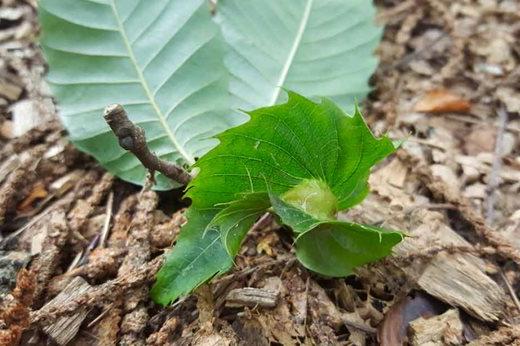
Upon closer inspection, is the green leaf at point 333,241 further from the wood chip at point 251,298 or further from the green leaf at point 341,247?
the wood chip at point 251,298

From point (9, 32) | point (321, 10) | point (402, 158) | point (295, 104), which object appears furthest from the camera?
point (9, 32)

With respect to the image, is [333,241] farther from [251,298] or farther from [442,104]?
[442,104]

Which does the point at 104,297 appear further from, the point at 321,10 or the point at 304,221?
the point at 321,10

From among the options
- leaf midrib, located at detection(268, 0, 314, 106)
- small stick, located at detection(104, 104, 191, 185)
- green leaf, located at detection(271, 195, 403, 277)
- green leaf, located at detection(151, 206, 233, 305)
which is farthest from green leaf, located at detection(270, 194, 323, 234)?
leaf midrib, located at detection(268, 0, 314, 106)

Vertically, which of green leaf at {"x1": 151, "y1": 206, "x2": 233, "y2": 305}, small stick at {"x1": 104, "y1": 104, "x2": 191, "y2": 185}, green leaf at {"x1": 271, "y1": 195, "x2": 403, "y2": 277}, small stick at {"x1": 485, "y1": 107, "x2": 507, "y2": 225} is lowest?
small stick at {"x1": 485, "y1": 107, "x2": 507, "y2": 225}

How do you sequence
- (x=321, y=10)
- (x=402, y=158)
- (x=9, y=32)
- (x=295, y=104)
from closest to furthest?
(x=295, y=104) < (x=402, y=158) < (x=321, y=10) < (x=9, y=32)

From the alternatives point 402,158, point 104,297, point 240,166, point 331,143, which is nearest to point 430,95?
Result: point 402,158

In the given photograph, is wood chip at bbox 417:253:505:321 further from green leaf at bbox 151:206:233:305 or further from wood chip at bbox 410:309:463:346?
green leaf at bbox 151:206:233:305
